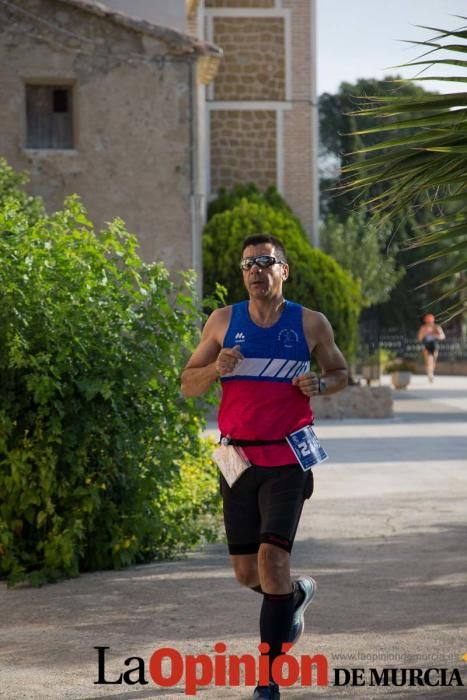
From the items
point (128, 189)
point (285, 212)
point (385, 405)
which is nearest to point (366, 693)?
point (128, 189)

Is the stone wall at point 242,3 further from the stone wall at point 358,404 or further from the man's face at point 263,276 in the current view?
the man's face at point 263,276

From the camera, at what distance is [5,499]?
8.41 meters

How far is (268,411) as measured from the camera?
5.66m

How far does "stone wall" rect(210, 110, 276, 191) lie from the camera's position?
2869 cm

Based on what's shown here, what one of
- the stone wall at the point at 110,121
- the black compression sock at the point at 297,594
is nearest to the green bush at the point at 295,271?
the stone wall at the point at 110,121

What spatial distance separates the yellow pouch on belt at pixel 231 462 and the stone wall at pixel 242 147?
23138mm

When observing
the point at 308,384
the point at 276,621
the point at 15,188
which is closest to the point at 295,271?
the point at 15,188

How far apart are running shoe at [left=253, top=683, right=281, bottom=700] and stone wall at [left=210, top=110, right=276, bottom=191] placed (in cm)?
2370

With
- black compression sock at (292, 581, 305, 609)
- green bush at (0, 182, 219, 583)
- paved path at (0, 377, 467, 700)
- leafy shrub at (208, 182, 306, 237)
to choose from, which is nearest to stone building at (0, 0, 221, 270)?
leafy shrub at (208, 182, 306, 237)

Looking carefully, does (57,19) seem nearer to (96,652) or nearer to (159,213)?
(159,213)

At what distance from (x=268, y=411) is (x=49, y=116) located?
56.7 ft

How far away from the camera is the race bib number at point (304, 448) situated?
5.61m

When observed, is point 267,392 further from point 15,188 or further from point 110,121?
point 110,121

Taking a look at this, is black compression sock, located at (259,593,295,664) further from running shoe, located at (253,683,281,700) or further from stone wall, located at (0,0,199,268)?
stone wall, located at (0,0,199,268)
